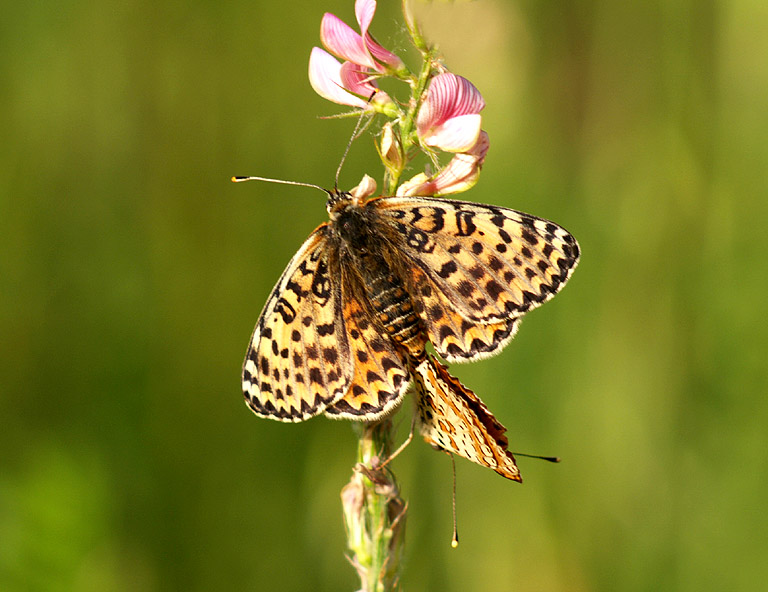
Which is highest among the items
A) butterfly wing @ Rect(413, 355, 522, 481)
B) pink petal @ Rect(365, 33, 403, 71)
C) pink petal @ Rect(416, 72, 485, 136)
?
pink petal @ Rect(365, 33, 403, 71)

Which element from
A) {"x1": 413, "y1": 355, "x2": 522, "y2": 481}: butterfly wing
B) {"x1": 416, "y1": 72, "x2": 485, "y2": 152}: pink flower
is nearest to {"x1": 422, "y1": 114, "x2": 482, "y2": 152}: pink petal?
{"x1": 416, "y1": 72, "x2": 485, "y2": 152}: pink flower

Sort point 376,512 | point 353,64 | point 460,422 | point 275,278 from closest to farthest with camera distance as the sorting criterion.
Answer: point 460,422
point 376,512
point 353,64
point 275,278

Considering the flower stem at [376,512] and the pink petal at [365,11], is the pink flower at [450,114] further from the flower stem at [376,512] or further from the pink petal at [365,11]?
the flower stem at [376,512]

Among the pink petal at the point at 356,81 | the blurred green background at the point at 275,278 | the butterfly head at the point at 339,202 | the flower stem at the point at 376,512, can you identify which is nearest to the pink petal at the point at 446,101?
the pink petal at the point at 356,81

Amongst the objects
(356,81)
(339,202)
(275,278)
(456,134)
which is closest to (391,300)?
(339,202)

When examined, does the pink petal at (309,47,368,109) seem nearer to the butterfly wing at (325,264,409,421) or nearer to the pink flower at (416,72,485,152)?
the pink flower at (416,72,485,152)

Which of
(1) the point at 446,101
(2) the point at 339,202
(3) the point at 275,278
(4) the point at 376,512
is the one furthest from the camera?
(3) the point at 275,278

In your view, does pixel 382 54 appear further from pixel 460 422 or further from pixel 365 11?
pixel 460 422

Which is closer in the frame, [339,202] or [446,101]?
[446,101]
